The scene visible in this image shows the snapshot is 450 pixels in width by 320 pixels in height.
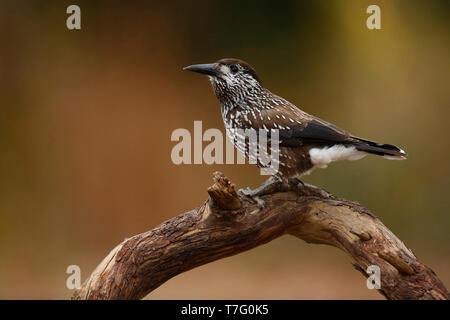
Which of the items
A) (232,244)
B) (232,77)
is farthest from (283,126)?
(232,244)

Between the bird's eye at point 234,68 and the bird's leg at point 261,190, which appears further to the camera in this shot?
the bird's eye at point 234,68

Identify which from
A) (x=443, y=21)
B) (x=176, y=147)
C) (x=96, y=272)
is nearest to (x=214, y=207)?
(x=96, y=272)

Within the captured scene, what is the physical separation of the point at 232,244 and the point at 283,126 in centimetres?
67

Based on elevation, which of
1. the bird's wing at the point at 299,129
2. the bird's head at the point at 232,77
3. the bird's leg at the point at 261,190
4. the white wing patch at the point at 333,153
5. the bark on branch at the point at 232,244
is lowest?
the bark on branch at the point at 232,244

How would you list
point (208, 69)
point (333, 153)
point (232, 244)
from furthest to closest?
point (208, 69) < point (333, 153) < point (232, 244)

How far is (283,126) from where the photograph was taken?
2.73 meters

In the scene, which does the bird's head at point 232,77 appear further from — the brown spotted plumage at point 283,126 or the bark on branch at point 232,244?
the bark on branch at point 232,244

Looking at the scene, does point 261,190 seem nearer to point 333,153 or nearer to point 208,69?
point 333,153

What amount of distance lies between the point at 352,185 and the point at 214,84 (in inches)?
86.6

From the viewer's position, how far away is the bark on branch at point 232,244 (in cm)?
237

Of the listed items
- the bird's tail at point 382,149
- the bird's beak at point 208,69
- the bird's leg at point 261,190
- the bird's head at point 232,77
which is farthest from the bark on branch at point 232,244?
the bird's beak at point 208,69

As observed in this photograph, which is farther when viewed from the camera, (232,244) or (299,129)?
(299,129)

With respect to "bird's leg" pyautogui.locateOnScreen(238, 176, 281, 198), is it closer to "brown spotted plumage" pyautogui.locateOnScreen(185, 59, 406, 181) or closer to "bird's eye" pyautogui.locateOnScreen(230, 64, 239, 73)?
"brown spotted plumage" pyautogui.locateOnScreen(185, 59, 406, 181)

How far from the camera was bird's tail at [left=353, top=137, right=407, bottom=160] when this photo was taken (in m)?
2.51
